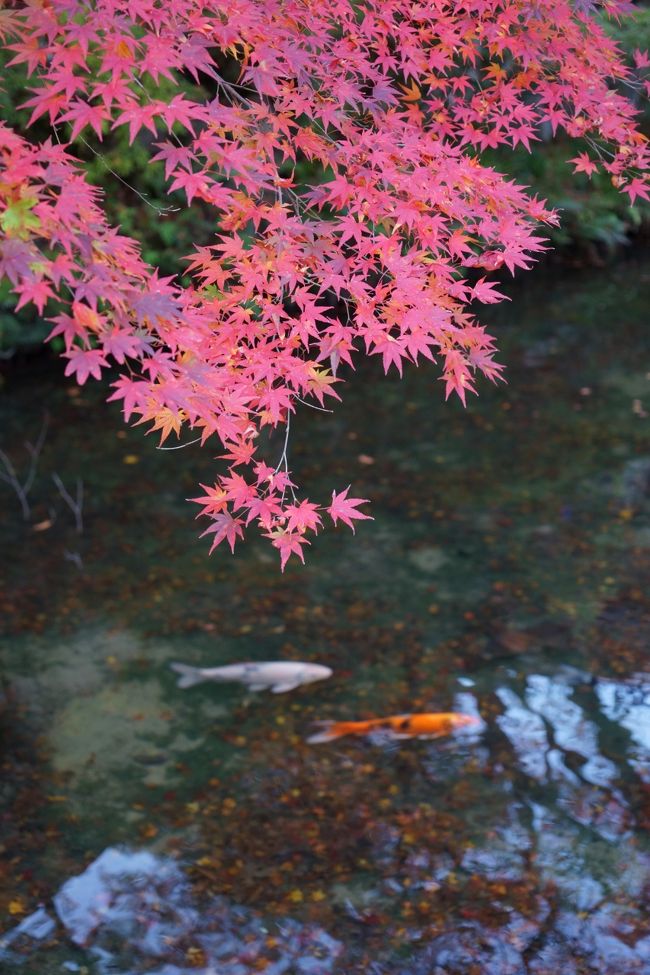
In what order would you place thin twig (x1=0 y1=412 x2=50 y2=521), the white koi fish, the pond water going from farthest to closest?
thin twig (x1=0 y1=412 x2=50 y2=521) < the white koi fish < the pond water

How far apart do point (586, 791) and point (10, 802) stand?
2.60m

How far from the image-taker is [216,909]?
377 centimetres

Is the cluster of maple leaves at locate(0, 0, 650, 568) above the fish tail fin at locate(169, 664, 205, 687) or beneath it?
above

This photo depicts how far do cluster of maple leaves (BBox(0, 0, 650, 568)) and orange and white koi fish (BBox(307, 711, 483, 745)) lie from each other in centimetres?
188

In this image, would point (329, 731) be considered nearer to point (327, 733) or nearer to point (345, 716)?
point (327, 733)

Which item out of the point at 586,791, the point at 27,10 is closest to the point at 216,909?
the point at 586,791

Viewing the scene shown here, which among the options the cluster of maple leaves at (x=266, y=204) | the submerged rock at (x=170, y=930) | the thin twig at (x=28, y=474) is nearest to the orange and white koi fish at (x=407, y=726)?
the submerged rock at (x=170, y=930)

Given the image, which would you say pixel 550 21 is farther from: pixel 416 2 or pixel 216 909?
pixel 216 909

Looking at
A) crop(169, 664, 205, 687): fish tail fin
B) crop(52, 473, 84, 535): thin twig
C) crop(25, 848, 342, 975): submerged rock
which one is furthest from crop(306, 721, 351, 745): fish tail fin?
crop(52, 473, 84, 535): thin twig

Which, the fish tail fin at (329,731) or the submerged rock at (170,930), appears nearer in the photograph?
the submerged rock at (170,930)

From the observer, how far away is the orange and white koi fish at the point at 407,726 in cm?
464

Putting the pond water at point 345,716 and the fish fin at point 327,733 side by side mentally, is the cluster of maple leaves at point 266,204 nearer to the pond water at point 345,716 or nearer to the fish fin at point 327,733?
the pond water at point 345,716

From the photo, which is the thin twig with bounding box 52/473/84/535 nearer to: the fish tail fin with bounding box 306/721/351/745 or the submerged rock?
the fish tail fin with bounding box 306/721/351/745

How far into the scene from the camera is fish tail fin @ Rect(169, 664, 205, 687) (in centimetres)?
507
